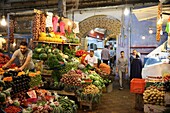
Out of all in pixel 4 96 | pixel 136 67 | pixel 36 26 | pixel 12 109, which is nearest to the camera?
pixel 4 96

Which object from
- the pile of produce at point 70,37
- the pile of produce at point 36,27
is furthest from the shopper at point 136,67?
the pile of produce at point 36,27

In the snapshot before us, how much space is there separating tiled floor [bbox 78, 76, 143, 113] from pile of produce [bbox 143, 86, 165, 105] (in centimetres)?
80

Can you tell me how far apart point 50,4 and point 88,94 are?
27.2 feet

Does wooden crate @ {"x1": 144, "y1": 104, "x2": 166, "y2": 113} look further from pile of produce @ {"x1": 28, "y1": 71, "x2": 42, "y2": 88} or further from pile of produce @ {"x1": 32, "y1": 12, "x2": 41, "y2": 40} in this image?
pile of produce @ {"x1": 32, "y1": 12, "x2": 41, "y2": 40}

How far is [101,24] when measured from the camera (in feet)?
44.0

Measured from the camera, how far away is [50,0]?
43.3 ft

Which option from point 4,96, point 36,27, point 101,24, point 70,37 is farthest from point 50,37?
point 101,24

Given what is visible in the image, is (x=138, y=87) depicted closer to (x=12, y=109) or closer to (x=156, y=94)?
(x=156, y=94)

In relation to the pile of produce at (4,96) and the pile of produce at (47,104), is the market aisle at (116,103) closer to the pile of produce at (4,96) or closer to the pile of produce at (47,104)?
the pile of produce at (47,104)

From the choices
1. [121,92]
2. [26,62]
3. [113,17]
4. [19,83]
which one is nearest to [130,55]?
[113,17]

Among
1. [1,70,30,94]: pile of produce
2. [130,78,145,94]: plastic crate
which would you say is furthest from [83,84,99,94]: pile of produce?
[1,70,30,94]: pile of produce

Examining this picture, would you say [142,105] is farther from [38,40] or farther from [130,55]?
[130,55]

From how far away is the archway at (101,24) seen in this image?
42.7 feet

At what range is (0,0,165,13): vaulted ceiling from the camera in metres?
11.8
